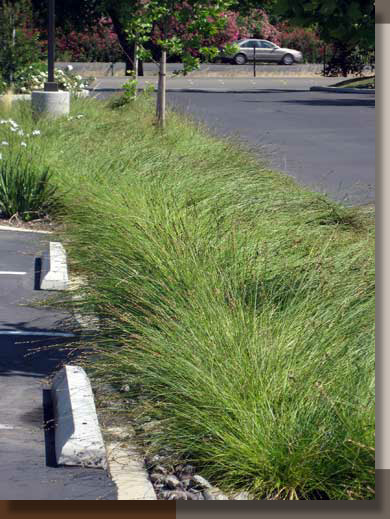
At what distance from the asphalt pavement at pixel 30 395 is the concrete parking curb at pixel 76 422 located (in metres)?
0.05

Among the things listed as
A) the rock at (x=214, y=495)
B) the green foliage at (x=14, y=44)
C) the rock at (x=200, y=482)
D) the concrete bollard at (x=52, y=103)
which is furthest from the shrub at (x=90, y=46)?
the rock at (x=214, y=495)

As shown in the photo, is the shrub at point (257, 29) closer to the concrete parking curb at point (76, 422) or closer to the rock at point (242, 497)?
the concrete parking curb at point (76, 422)

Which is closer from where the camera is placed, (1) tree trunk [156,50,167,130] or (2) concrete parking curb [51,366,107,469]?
(2) concrete parking curb [51,366,107,469]

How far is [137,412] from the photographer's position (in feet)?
18.1

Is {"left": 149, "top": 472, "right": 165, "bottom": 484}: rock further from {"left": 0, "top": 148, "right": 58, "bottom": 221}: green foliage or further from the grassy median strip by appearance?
{"left": 0, "top": 148, "right": 58, "bottom": 221}: green foliage

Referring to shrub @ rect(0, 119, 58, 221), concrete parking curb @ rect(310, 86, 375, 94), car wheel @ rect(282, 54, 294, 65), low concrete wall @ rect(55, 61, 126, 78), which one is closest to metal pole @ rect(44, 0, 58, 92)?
shrub @ rect(0, 119, 58, 221)

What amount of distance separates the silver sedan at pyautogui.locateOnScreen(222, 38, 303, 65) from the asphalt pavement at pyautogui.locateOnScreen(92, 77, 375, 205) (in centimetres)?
1035

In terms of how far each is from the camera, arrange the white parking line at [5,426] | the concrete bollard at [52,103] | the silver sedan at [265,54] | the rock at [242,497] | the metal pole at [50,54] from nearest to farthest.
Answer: the rock at [242,497] < the white parking line at [5,426] < the concrete bollard at [52,103] < the metal pole at [50,54] < the silver sedan at [265,54]

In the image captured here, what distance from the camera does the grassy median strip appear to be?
4.66 meters

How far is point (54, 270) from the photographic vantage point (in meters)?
8.90

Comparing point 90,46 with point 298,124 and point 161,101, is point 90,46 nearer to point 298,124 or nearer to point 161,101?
point 298,124

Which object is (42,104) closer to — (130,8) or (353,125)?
(130,8)

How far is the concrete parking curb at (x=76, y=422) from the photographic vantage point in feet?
16.4

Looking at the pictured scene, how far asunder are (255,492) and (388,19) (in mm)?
2117
